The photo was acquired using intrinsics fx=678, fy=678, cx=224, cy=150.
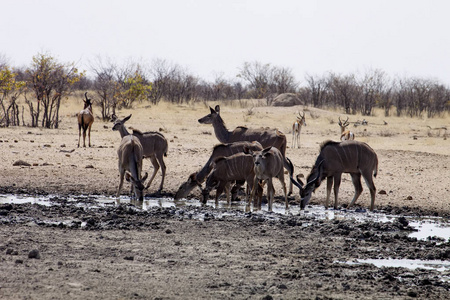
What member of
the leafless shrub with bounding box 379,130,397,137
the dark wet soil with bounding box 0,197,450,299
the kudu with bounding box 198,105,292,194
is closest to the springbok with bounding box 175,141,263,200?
the kudu with bounding box 198,105,292,194

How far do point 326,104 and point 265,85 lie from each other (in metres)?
9.40

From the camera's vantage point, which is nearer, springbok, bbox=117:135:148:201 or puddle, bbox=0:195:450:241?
puddle, bbox=0:195:450:241

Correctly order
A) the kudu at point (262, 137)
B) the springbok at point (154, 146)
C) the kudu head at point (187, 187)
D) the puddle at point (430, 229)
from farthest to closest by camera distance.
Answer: the kudu at point (262, 137) < the springbok at point (154, 146) < the kudu head at point (187, 187) < the puddle at point (430, 229)

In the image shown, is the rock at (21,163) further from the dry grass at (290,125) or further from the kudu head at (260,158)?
the dry grass at (290,125)

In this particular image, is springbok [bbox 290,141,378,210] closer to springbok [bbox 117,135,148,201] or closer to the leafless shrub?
springbok [bbox 117,135,148,201]

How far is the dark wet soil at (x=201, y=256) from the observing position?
6.18m

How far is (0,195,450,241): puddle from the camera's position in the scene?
11172mm

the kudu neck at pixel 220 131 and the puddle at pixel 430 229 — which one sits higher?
the kudu neck at pixel 220 131

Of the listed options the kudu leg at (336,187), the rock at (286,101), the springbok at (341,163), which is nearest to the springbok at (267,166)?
the springbok at (341,163)

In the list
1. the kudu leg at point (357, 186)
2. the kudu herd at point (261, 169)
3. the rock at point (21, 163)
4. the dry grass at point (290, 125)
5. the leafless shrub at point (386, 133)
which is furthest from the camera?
the leafless shrub at point (386, 133)

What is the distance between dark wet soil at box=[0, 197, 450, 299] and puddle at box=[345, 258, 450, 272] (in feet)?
0.45

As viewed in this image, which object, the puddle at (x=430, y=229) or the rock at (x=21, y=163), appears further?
the rock at (x=21, y=163)

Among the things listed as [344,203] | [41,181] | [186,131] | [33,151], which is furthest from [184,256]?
[186,131]

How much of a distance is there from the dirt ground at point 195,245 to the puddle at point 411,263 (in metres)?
0.14
